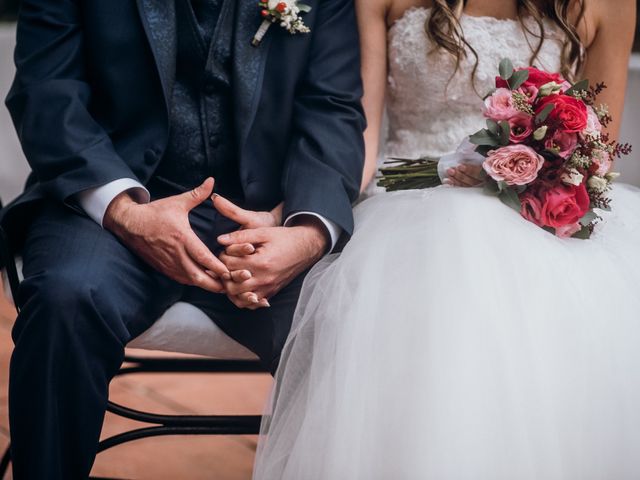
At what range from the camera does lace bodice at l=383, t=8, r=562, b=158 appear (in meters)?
1.96

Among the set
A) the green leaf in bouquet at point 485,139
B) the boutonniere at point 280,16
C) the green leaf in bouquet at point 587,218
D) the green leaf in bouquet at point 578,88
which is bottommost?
the green leaf in bouquet at point 587,218

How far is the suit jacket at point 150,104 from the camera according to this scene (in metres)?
1.66

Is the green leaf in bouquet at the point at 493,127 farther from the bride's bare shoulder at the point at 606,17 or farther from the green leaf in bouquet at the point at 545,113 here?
the bride's bare shoulder at the point at 606,17

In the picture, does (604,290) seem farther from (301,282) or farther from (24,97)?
(24,97)

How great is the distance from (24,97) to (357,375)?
956 millimetres

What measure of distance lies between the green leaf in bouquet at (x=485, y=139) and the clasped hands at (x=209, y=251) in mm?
390

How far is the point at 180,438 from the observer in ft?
8.22

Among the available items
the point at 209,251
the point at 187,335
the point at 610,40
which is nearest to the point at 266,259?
the point at 209,251

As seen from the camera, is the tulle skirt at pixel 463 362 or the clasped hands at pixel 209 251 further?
the clasped hands at pixel 209 251

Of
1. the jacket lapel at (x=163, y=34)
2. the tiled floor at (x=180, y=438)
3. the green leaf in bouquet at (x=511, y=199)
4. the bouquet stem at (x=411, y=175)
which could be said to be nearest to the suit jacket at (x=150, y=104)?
the jacket lapel at (x=163, y=34)

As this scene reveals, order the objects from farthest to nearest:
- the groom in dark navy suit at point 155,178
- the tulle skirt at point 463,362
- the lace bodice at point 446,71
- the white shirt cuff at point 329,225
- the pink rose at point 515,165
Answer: the lace bodice at point 446,71, the white shirt cuff at point 329,225, the pink rose at point 515,165, the groom in dark navy suit at point 155,178, the tulle skirt at point 463,362

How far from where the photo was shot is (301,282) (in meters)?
1.70

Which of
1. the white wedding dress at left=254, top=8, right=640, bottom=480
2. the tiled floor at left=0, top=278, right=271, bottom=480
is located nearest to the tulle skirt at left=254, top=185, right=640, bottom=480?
the white wedding dress at left=254, top=8, right=640, bottom=480

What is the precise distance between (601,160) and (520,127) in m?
0.17
